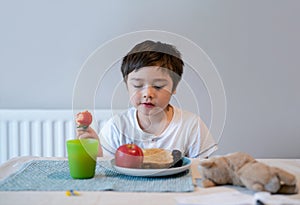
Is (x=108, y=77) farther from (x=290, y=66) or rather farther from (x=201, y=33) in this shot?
(x=290, y=66)

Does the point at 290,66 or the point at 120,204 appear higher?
the point at 290,66

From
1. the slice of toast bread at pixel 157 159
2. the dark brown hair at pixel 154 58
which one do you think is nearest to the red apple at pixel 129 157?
the slice of toast bread at pixel 157 159

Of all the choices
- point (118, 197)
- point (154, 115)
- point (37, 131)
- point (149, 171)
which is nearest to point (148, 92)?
point (154, 115)

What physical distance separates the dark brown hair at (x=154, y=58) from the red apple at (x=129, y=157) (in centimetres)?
25

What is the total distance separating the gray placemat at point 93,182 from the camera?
92 centimetres

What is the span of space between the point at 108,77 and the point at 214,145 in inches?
34.4

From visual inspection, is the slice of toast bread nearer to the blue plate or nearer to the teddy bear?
the blue plate

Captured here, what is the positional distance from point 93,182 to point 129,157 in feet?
0.39

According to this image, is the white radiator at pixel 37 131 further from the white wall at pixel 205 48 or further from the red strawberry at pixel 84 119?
the red strawberry at pixel 84 119

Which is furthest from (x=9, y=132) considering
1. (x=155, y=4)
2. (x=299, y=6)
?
(x=299, y=6)

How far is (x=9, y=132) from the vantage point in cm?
207

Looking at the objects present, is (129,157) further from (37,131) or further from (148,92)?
(37,131)

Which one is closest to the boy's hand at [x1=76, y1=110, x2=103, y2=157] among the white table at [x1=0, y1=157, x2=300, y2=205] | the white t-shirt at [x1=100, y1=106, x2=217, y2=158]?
the white t-shirt at [x1=100, y1=106, x2=217, y2=158]

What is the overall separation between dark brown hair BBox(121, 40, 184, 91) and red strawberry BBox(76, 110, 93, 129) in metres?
0.18
